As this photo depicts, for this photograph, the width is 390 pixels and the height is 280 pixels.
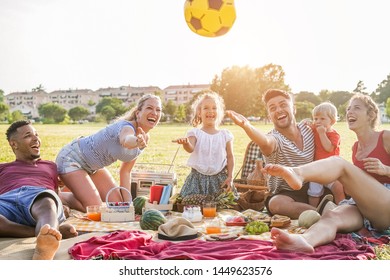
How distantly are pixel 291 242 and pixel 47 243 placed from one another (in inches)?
44.1

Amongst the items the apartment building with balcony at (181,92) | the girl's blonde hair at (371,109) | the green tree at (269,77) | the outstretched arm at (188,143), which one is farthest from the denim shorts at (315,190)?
the apartment building with balcony at (181,92)

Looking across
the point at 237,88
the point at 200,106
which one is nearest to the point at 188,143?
the point at 200,106

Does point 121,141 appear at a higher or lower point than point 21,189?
higher

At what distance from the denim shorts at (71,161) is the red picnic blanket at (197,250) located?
3.21 feet

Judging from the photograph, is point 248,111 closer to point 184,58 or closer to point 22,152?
point 184,58

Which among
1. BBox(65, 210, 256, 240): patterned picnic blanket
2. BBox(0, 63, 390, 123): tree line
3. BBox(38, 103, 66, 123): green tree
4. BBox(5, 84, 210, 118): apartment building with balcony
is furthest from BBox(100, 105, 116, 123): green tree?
BBox(65, 210, 256, 240): patterned picnic blanket

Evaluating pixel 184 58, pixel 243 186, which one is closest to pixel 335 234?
pixel 243 186

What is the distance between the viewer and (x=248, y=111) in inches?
298

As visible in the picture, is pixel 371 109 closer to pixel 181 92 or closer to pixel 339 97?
pixel 339 97

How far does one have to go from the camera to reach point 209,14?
3.31 m

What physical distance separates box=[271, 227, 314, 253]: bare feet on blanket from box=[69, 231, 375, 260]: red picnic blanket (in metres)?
0.03

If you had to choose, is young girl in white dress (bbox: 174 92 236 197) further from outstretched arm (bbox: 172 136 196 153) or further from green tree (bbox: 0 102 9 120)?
green tree (bbox: 0 102 9 120)

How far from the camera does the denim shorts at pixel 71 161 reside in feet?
11.6

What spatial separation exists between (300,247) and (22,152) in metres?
1.81
